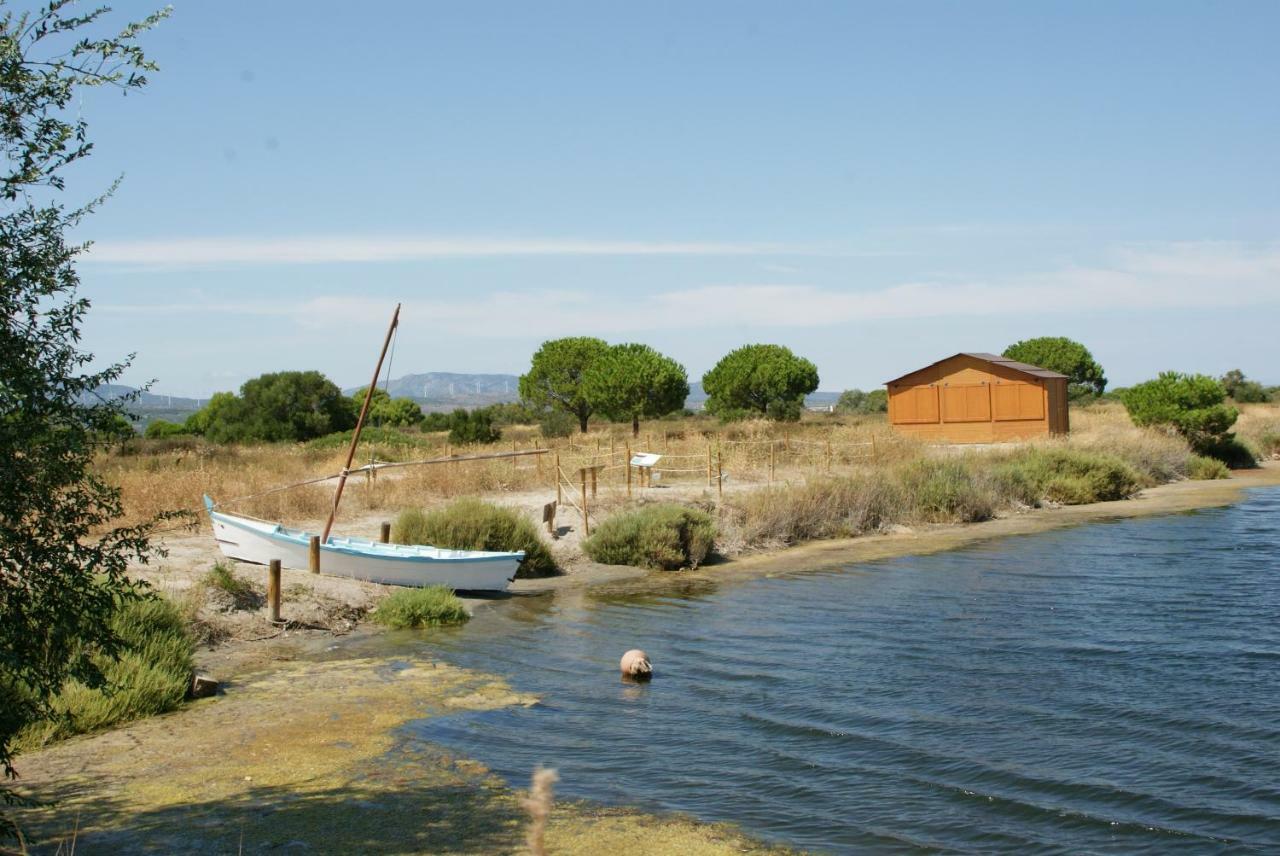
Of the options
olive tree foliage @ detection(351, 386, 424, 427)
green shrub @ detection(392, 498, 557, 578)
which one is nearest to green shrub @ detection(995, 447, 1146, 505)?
green shrub @ detection(392, 498, 557, 578)

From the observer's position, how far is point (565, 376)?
67.5 meters

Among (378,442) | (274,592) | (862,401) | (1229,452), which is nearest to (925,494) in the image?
(274,592)

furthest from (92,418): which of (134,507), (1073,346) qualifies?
(1073,346)

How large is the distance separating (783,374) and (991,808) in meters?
59.7

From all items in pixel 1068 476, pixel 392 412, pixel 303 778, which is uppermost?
pixel 392 412

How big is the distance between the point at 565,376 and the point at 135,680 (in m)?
56.4

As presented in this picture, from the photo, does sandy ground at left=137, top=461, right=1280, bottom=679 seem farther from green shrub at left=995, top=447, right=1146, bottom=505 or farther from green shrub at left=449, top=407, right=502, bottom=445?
green shrub at left=449, top=407, right=502, bottom=445

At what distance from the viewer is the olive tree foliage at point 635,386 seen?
61719 mm

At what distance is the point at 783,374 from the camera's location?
67812 mm

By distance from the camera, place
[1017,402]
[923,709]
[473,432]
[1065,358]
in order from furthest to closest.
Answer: [1065,358], [473,432], [1017,402], [923,709]

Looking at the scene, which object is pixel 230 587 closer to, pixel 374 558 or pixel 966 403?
pixel 374 558

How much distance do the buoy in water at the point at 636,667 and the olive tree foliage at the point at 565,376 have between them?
175 ft

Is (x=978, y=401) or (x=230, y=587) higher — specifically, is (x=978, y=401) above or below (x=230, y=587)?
above

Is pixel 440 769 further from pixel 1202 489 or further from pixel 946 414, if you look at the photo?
pixel 946 414
